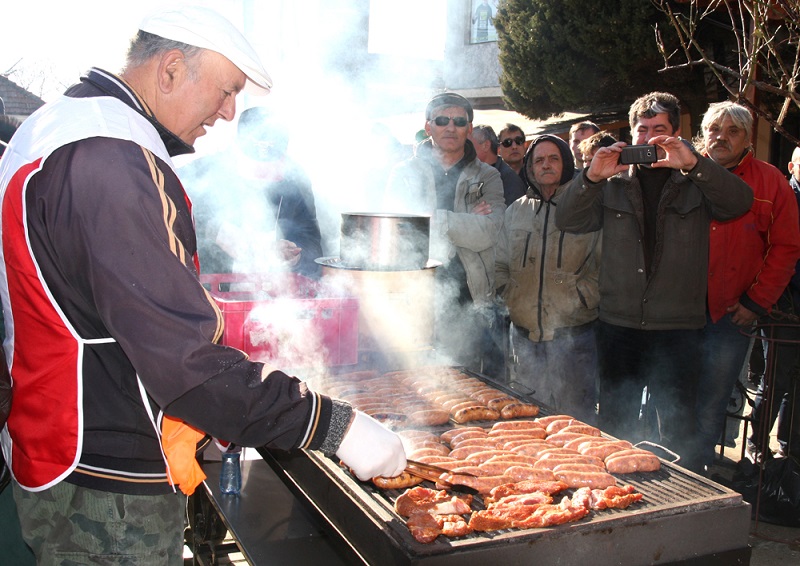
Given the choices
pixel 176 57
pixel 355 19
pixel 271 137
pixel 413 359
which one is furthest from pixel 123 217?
pixel 355 19

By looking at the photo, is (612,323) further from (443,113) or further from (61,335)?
(61,335)

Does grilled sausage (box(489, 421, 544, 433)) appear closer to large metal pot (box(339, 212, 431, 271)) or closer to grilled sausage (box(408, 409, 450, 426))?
grilled sausage (box(408, 409, 450, 426))

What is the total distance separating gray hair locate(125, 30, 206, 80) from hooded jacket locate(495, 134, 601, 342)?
11.0 feet

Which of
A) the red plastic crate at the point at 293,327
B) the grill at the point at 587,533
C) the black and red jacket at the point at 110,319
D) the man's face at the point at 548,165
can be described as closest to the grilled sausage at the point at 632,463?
the grill at the point at 587,533

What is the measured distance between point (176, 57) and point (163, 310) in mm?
721

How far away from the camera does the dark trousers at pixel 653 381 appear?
443 cm

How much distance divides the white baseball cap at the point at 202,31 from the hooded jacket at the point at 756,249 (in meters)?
3.64

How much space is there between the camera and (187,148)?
7.03ft

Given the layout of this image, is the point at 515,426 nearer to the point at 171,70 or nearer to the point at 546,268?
the point at 546,268

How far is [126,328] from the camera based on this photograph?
1.70 metres

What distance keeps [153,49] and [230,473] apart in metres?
2.32

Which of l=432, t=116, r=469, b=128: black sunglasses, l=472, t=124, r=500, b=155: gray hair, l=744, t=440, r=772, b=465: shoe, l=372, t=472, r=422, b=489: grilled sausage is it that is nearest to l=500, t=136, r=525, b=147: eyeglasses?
l=472, t=124, r=500, b=155: gray hair

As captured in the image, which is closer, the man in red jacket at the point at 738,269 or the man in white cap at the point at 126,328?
the man in white cap at the point at 126,328

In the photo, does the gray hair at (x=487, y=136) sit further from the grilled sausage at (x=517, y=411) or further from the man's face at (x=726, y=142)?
the grilled sausage at (x=517, y=411)
